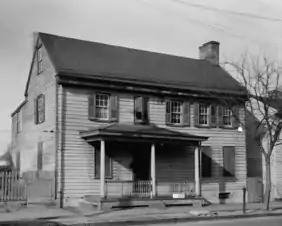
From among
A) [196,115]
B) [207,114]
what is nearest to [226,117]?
[207,114]

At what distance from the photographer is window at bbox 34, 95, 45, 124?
23.0 meters

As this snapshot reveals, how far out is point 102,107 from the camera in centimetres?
2203

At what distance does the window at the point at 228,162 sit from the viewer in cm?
2528

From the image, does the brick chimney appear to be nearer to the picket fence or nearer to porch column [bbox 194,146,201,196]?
porch column [bbox 194,146,201,196]

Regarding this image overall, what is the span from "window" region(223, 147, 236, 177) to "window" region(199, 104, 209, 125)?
6.35 ft

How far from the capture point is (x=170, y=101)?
24.1m

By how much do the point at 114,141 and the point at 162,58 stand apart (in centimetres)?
790

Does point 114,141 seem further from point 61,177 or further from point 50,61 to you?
point 50,61

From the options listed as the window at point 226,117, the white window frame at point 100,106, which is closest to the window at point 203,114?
the window at point 226,117

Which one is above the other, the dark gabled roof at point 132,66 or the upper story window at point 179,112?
the dark gabled roof at point 132,66

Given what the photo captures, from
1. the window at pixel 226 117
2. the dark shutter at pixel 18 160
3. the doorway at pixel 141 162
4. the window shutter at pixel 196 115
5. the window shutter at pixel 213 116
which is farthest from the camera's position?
→ the dark shutter at pixel 18 160

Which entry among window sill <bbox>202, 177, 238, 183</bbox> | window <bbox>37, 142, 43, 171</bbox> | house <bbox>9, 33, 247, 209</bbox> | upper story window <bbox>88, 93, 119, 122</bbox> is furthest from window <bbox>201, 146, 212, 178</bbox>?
window <bbox>37, 142, 43, 171</bbox>

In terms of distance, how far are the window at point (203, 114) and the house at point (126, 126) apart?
0.19ft

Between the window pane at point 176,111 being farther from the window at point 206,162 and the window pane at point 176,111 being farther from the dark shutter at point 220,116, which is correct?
the dark shutter at point 220,116
